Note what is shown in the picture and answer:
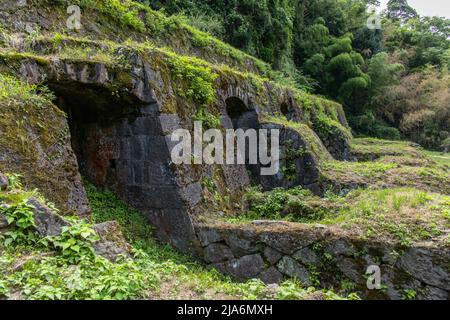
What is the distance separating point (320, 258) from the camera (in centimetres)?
557

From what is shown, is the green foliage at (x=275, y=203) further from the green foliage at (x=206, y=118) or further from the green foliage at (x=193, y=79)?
the green foliage at (x=193, y=79)

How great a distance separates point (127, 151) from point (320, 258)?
381 centimetres

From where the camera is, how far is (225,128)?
8469 millimetres

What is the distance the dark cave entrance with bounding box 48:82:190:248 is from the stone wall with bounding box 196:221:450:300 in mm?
726

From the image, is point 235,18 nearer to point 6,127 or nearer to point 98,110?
point 98,110

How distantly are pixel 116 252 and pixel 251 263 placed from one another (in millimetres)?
2520

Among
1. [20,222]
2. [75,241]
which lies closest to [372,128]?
[75,241]

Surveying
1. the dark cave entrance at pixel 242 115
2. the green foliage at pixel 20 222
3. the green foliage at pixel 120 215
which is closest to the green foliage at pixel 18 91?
the green foliage at pixel 20 222

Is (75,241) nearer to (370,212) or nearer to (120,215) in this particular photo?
(120,215)

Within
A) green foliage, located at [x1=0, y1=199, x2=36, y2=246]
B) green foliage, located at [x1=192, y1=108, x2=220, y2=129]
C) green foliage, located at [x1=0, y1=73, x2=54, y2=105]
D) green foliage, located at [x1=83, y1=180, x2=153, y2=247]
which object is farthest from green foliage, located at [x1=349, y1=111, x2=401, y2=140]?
green foliage, located at [x1=0, y1=199, x2=36, y2=246]

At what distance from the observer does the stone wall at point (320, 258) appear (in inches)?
196

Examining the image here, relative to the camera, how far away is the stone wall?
497cm

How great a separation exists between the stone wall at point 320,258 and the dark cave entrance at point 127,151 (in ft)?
2.38

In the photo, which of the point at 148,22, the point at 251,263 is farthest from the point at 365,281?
the point at 148,22
